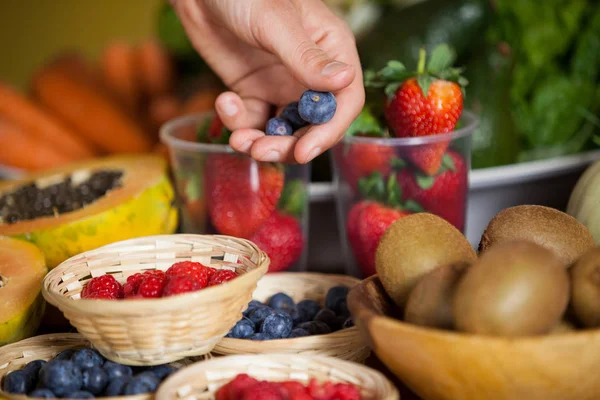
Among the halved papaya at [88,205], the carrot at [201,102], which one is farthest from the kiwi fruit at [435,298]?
the carrot at [201,102]

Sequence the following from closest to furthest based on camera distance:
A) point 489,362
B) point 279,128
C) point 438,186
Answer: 1. point 489,362
2. point 279,128
3. point 438,186

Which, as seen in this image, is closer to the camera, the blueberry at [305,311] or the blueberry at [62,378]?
the blueberry at [62,378]

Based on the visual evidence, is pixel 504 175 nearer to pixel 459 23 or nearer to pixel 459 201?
pixel 459 201

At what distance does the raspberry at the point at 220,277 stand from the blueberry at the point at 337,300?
20 cm

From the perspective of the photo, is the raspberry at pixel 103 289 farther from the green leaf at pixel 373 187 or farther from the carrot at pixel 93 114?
the carrot at pixel 93 114

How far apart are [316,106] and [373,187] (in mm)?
255

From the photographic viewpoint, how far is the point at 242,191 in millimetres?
1092

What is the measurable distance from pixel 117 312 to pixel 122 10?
2.99 m

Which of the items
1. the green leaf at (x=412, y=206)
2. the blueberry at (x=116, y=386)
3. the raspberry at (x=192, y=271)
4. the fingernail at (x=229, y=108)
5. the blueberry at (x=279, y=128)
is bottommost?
the blueberry at (x=116, y=386)

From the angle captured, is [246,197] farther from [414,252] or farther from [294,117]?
[414,252]

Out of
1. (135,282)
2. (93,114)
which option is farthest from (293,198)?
(93,114)

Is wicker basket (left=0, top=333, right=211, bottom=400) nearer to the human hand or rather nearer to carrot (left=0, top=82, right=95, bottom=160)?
the human hand

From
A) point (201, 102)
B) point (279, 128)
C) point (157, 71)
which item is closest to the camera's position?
point (279, 128)

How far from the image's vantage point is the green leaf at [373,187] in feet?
3.39
